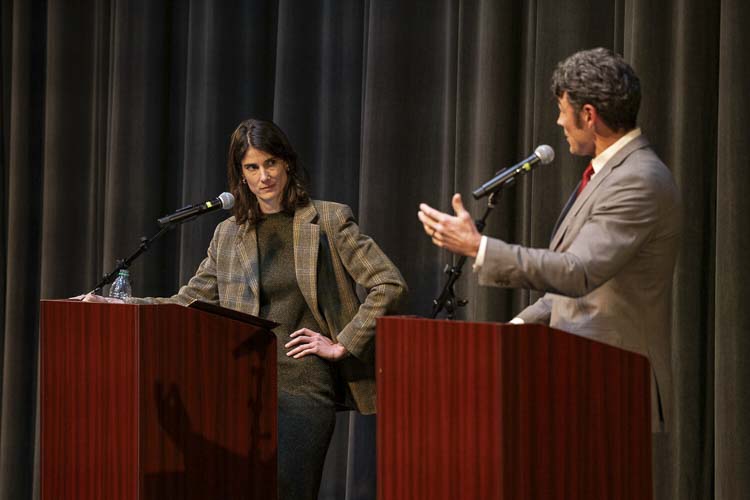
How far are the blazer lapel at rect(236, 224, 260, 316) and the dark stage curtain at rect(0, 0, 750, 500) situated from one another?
75 cm

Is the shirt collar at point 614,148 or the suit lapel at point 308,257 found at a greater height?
the shirt collar at point 614,148

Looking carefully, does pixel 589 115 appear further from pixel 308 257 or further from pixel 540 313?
pixel 308 257

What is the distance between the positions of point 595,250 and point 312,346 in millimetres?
1245

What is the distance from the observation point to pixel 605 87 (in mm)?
2334

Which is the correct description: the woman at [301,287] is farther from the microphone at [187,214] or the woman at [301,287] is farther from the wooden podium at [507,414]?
the wooden podium at [507,414]

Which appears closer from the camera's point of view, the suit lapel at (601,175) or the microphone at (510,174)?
the microphone at (510,174)

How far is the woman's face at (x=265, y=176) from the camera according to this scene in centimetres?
327

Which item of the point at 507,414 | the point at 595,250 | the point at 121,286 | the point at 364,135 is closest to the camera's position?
the point at 507,414

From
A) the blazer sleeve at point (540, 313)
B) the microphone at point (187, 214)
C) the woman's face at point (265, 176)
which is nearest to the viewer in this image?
the blazer sleeve at point (540, 313)

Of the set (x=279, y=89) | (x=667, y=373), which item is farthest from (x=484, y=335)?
(x=279, y=89)

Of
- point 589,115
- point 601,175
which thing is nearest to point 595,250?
→ point 601,175

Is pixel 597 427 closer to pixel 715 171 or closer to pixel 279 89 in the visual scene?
pixel 715 171

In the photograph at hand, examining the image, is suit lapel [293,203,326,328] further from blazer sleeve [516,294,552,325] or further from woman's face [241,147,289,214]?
blazer sleeve [516,294,552,325]

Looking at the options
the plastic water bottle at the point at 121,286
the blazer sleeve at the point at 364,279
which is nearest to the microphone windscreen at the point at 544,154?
the blazer sleeve at the point at 364,279
